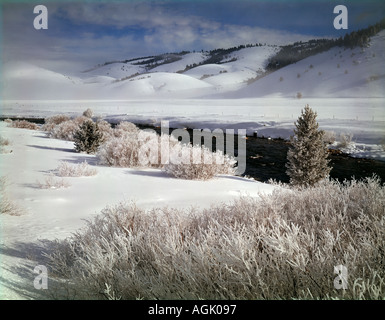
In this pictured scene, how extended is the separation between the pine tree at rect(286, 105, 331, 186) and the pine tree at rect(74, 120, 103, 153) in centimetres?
512

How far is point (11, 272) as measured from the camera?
240 centimetres

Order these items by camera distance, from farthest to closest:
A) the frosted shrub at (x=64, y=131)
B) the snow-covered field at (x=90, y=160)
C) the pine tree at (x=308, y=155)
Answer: the frosted shrub at (x=64, y=131)
the pine tree at (x=308, y=155)
the snow-covered field at (x=90, y=160)

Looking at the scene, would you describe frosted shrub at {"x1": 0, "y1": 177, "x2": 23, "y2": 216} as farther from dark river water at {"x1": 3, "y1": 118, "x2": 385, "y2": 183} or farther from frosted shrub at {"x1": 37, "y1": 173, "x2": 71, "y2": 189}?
dark river water at {"x1": 3, "y1": 118, "x2": 385, "y2": 183}

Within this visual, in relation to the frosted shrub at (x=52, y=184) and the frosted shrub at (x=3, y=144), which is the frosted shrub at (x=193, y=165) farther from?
the frosted shrub at (x=3, y=144)

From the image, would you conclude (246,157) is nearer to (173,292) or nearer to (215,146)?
(215,146)

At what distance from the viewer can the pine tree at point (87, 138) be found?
27.6 feet

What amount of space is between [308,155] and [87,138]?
5769mm

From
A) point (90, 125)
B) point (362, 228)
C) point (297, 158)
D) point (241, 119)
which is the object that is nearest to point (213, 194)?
point (362, 228)

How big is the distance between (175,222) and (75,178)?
328 cm

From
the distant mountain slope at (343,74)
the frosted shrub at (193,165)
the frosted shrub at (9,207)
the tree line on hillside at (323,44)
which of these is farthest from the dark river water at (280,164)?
the frosted shrub at (9,207)

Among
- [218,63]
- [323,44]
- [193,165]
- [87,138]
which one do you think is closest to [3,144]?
[87,138]

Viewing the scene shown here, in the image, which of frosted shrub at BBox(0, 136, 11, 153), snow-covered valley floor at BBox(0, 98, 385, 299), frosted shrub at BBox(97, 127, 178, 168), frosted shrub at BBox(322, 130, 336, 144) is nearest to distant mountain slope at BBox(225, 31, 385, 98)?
snow-covered valley floor at BBox(0, 98, 385, 299)

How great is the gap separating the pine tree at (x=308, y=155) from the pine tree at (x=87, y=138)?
512cm
